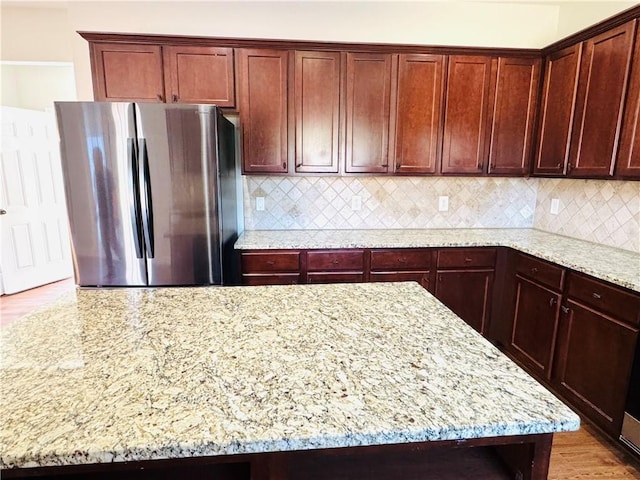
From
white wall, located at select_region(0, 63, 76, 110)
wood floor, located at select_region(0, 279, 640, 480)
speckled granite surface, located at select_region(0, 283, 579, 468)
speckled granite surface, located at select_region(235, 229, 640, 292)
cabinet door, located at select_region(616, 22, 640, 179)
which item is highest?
white wall, located at select_region(0, 63, 76, 110)

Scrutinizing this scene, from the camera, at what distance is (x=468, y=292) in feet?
9.12

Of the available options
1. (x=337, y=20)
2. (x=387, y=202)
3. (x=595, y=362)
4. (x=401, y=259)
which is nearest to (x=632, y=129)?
(x=595, y=362)

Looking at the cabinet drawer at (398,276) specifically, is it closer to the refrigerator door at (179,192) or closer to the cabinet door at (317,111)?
the cabinet door at (317,111)

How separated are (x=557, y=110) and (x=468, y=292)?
4.76ft

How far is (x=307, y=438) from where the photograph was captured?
687 mm

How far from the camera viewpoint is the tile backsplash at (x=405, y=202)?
306 cm

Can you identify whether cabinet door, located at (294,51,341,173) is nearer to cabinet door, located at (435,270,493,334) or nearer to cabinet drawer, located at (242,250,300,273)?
cabinet drawer, located at (242,250,300,273)

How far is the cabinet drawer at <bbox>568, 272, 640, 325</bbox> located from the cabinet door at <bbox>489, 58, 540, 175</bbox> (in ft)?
3.78

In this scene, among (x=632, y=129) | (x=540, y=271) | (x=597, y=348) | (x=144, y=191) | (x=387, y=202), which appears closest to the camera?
(x=597, y=348)

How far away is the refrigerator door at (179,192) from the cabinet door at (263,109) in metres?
0.54

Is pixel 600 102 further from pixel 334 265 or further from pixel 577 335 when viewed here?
pixel 334 265

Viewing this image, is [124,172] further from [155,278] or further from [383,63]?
[383,63]

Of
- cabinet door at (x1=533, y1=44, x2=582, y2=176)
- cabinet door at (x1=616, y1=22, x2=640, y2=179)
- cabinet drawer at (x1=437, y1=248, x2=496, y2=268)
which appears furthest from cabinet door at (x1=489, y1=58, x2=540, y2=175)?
cabinet door at (x1=616, y1=22, x2=640, y2=179)

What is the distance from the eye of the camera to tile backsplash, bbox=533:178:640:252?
237 cm
